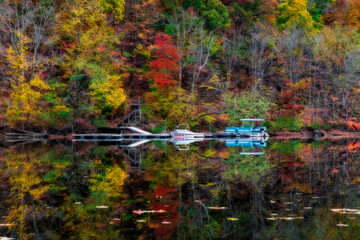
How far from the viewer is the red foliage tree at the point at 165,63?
4575 centimetres

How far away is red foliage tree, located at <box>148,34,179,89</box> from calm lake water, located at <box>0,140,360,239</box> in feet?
95.3

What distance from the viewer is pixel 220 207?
970 centimetres

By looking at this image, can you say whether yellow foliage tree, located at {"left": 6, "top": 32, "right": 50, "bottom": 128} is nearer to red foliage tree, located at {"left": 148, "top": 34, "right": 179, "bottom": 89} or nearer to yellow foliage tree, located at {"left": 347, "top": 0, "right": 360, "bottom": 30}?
red foliage tree, located at {"left": 148, "top": 34, "right": 179, "bottom": 89}

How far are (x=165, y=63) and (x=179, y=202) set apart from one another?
36.9 m

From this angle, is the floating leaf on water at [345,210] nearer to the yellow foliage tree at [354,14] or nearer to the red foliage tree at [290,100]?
the red foliage tree at [290,100]

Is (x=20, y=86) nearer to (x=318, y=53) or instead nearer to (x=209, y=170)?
(x=209, y=170)

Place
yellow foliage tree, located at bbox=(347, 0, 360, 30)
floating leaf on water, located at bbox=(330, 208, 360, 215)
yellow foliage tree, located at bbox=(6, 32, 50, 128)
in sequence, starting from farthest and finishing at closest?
yellow foliage tree, located at bbox=(347, 0, 360, 30) < yellow foliage tree, located at bbox=(6, 32, 50, 128) < floating leaf on water, located at bbox=(330, 208, 360, 215)

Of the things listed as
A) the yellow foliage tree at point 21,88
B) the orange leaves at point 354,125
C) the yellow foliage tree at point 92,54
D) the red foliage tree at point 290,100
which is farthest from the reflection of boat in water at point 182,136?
the orange leaves at point 354,125

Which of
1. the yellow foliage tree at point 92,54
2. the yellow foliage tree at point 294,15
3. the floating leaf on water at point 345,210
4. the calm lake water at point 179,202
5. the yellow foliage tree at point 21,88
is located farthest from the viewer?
the yellow foliage tree at point 294,15

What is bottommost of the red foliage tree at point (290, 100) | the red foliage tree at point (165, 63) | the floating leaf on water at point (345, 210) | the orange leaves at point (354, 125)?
the floating leaf on water at point (345, 210)

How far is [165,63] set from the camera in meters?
46.1

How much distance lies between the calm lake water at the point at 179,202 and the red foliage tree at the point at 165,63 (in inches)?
1143

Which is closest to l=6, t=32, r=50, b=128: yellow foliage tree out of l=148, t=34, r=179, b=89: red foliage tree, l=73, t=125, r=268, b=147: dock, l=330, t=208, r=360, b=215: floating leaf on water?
l=73, t=125, r=268, b=147: dock

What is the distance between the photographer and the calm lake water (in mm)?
7812
